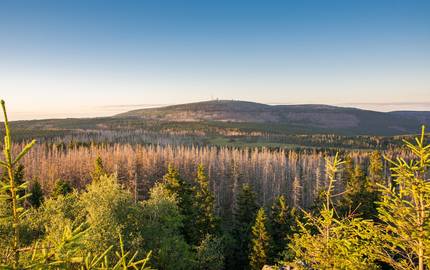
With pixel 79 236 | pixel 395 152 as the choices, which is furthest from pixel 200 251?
pixel 395 152

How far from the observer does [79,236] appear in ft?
20.4

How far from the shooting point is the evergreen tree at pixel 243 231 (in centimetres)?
5466

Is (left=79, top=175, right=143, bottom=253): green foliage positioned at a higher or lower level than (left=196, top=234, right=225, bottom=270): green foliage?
higher

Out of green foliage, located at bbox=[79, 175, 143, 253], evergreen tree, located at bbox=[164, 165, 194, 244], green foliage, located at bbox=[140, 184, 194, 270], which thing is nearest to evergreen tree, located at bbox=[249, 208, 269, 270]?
evergreen tree, located at bbox=[164, 165, 194, 244]

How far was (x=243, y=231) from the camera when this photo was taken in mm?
57531

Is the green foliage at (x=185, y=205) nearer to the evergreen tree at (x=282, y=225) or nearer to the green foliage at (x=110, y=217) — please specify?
the evergreen tree at (x=282, y=225)

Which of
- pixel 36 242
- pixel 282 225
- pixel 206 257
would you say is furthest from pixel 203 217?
pixel 36 242

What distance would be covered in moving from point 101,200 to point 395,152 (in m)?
211

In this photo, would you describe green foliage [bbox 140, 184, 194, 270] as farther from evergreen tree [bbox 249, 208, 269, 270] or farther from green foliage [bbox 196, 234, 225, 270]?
evergreen tree [bbox 249, 208, 269, 270]

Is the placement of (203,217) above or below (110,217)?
below

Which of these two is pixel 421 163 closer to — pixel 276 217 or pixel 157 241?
pixel 157 241

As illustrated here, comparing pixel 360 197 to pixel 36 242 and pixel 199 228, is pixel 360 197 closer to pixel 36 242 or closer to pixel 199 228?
pixel 199 228

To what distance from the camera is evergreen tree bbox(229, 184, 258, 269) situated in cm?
5466

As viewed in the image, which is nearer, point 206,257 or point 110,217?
point 110,217
